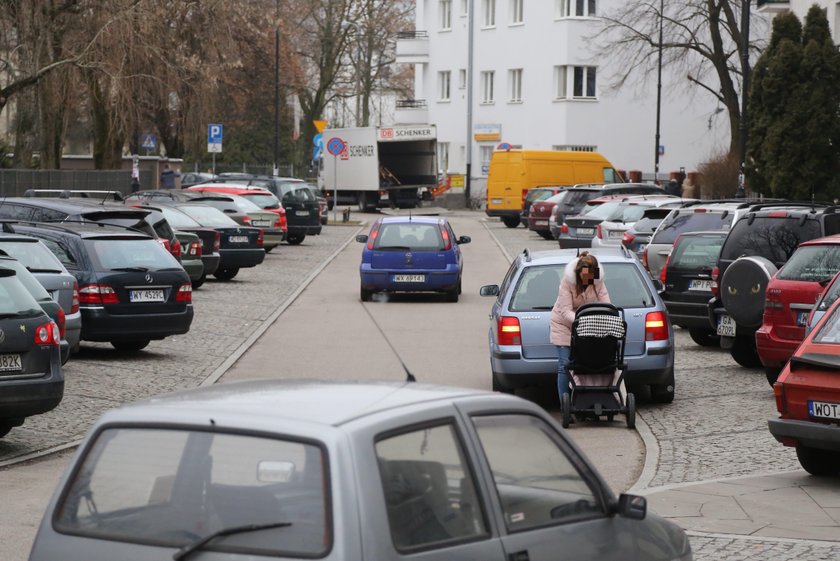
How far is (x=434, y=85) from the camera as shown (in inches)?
3187

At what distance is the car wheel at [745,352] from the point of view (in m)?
18.0

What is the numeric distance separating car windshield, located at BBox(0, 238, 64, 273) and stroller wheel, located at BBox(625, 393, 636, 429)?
645 centimetres

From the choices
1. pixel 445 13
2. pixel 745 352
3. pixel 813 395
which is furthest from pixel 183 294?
pixel 445 13

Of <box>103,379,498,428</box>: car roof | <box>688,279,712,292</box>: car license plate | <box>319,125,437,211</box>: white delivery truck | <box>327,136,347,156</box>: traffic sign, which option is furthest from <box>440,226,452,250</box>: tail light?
<box>319,125,437,211</box>: white delivery truck

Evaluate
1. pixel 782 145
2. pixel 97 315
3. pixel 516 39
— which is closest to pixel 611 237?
pixel 782 145

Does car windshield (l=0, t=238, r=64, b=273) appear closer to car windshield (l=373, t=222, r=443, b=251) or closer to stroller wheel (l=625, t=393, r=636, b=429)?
stroller wheel (l=625, t=393, r=636, b=429)

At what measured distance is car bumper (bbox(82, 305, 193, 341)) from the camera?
59.5ft

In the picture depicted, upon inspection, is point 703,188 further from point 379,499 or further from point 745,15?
point 379,499

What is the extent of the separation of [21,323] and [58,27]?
23.9 meters

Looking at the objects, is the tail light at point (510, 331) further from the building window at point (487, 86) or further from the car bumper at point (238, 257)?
the building window at point (487, 86)

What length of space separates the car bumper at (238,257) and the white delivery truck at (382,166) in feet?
111

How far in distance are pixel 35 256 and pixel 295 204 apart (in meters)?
27.6

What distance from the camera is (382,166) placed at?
67.4m

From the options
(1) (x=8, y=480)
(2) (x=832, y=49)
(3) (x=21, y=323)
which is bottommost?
(1) (x=8, y=480)
